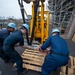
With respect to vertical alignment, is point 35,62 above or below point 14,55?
below

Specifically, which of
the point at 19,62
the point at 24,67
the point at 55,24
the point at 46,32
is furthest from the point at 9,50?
the point at 55,24

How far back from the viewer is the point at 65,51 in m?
4.22

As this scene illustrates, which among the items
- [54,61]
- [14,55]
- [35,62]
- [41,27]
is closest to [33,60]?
[35,62]

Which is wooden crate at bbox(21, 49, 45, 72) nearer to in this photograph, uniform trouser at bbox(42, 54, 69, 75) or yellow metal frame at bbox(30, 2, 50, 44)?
uniform trouser at bbox(42, 54, 69, 75)

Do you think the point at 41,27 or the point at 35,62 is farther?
the point at 41,27

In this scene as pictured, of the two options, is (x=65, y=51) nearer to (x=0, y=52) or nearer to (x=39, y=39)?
(x=0, y=52)

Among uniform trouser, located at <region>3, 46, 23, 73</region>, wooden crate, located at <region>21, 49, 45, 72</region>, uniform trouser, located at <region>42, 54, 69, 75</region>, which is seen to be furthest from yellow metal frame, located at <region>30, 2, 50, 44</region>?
uniform trouser, located at <region>42, 54, 69, 75</region>

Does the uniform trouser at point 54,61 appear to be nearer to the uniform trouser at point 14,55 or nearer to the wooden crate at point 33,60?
the wooden crate at point 33,60

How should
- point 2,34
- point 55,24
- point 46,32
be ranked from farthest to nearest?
point 55,24
point 46,32
point 2,34

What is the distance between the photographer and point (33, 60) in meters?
5.36

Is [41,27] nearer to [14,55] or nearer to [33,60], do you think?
[33,60]

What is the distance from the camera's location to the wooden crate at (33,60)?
5.03m

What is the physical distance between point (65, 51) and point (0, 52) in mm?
2411

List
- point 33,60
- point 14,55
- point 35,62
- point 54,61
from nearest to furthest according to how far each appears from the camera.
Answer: point 54,61
point 14,55
point 35,62
point 33,60
